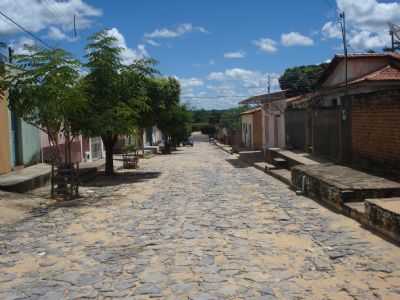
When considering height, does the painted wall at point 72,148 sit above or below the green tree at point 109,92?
below

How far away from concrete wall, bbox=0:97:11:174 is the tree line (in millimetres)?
1051

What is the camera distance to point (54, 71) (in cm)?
1280

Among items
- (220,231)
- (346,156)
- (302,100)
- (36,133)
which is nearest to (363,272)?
(220,231)

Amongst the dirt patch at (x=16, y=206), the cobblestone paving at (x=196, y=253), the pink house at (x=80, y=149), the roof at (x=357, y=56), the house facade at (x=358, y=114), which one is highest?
the roof at (x=357, y=56)

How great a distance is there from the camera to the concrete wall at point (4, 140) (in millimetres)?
16597

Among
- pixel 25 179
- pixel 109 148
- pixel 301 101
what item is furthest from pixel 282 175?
pixel 25 179

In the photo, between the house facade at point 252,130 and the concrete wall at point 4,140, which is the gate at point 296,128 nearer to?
the concrete wall at point 4,140

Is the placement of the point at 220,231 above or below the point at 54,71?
below

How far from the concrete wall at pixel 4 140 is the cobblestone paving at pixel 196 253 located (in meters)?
5.24

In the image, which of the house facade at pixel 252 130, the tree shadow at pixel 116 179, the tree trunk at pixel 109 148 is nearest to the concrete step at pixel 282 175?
the tree shadow at pixel 116 179

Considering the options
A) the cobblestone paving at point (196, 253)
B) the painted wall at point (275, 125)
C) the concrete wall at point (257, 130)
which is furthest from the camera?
the concrete wall at point (257, 130)

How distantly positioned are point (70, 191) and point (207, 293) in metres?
9.53

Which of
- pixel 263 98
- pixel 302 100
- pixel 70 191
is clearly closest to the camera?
pixel 70 191

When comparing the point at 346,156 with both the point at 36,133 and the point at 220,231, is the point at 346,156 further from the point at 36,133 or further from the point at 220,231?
the point at 36,133
